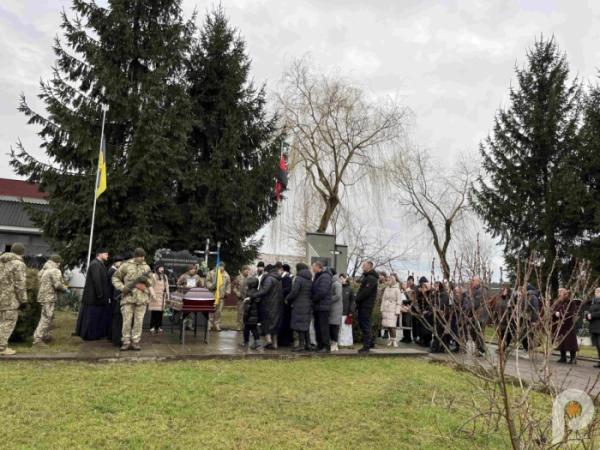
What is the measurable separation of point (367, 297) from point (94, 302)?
220 inches

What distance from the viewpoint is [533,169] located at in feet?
75.7

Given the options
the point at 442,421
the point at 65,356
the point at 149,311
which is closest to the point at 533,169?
the point at 149,311

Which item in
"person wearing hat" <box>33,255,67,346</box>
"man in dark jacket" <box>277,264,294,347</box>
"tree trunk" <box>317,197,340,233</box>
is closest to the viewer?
"person wearing hat" <box>33,255,67,346</box>

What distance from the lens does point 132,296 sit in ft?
31.6

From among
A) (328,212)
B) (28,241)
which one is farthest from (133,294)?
(28,241)

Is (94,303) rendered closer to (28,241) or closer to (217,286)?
(217,286)

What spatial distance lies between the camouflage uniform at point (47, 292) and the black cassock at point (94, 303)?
57cm

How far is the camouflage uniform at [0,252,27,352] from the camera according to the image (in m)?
8.73

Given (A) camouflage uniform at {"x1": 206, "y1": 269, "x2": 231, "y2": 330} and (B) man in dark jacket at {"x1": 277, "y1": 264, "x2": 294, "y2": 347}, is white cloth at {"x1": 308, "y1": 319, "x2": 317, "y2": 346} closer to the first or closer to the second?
(B) man in dark jacket at {"x1": 277, "y1": 264, "x2": 294, "y2": 347}

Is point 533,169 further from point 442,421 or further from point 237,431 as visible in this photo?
point 237,431

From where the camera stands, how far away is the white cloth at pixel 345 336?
12.1 meters

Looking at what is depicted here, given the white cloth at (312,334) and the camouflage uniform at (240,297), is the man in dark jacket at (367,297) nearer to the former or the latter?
the white cloth at (312,334)

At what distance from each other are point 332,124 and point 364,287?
13377mm

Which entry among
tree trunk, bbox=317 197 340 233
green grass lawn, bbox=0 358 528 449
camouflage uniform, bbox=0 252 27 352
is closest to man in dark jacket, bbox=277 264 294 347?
green grass lawn, bbox=0 358 528 449
